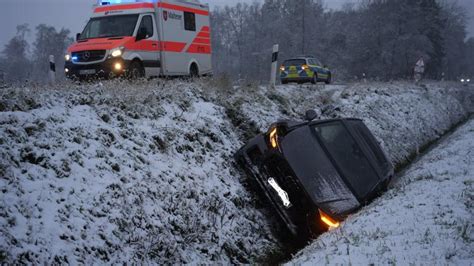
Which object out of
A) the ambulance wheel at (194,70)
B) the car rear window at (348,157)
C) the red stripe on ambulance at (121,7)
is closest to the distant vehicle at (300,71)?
the ambulance wheel at (194,70)

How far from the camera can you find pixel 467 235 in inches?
156

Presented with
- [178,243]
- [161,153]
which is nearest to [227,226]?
[178,243]

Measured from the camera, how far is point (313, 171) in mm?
5383

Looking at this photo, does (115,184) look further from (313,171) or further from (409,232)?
(409,232)

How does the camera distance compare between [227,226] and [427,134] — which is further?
[427,134]

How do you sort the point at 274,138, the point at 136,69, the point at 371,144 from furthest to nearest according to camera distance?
the point at 136,69
the point at 371,144
the point at 274,138

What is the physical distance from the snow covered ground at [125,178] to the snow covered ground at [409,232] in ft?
4.61

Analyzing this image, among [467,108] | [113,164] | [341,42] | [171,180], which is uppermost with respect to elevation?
[341,42]

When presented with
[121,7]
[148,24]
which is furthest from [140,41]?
[121,7]

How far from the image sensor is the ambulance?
10094 millimetres

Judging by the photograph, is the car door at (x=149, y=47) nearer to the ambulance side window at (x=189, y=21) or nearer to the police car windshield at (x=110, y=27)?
the police car windshield at (x=110, y=27)

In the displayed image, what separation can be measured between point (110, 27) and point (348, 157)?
8637 mm

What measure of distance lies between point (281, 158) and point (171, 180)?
1650 mm

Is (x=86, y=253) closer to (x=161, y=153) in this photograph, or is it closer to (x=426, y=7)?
(x=161, y=153)
